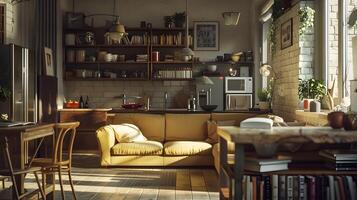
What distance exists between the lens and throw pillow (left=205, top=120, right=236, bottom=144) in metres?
7.73

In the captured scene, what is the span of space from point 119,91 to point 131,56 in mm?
864

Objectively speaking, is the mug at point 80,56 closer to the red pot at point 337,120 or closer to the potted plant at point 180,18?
the potted plant at point 180,18

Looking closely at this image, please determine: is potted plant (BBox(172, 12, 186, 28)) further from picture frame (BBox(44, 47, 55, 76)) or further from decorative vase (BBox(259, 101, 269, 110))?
decorative vase (BBox(259, 101, 269, 110))

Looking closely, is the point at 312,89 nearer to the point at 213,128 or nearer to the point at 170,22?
the point at 213,128

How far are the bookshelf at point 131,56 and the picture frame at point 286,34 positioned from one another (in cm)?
345

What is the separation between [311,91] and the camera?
677 centimetres

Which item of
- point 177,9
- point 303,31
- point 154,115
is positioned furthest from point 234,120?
point 177,9

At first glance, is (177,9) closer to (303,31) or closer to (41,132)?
(303,31)

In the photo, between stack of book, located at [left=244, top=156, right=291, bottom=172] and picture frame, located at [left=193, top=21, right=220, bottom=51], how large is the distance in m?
7.88

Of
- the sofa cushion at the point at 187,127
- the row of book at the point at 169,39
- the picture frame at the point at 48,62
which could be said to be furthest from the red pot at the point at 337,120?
the row of book at the point at 169,39

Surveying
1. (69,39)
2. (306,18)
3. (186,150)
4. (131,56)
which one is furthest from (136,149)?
(69,39)

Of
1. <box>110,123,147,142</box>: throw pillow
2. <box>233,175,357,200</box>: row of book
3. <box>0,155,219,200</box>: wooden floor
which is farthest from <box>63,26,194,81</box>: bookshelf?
<box>233,175,357,200</box>: row of book

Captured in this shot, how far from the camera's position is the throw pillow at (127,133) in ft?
24.3

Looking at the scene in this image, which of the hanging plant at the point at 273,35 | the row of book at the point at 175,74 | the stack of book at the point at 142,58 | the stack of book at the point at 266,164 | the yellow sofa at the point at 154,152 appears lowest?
the yellow sofa at the point at 154,152
